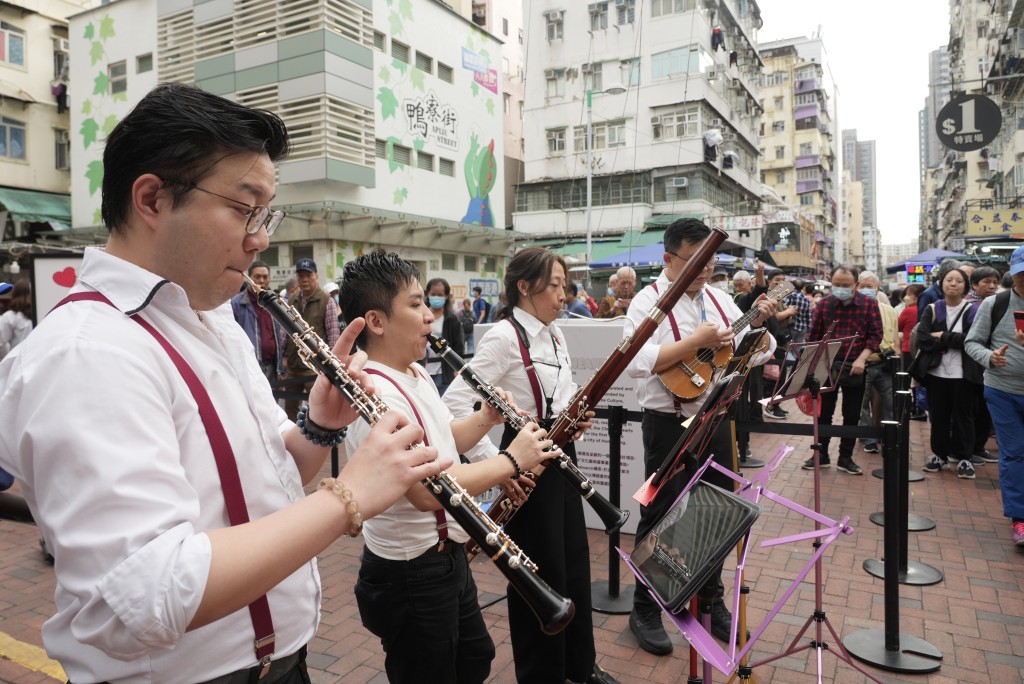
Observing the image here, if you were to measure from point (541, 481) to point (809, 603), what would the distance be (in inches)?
94.1

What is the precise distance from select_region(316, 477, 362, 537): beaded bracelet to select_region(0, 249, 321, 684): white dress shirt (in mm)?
158

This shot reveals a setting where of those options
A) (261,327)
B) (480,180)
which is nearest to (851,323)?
(261,327)

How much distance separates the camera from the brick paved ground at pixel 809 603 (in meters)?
3.39

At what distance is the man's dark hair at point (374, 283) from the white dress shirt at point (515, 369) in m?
0.80

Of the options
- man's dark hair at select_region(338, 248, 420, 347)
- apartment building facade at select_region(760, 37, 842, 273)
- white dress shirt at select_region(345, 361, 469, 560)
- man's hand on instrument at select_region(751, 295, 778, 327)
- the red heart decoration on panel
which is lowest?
white dress shirt at select_region(345, 361, 469, 560)

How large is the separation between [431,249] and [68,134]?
16.8 m

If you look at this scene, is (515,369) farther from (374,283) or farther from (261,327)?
(261,327)

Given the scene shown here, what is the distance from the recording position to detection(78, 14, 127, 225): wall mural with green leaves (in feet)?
79.9

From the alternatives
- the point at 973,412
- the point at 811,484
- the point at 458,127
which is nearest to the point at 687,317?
the point at 811,484

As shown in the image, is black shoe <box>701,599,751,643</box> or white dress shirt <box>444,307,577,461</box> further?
black shoe <box>701,599,751,643</box>

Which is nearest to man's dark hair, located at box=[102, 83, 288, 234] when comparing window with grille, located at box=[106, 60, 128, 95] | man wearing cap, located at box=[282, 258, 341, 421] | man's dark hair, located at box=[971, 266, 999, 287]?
man wearing cap, located at box=[282, 258, 341, 421]

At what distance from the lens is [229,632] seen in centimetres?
130

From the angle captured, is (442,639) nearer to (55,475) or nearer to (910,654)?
(55,475)

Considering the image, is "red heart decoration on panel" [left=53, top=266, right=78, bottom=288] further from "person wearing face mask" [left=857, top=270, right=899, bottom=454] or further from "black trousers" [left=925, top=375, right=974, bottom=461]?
"black trousers" [left=925, top=375, right=974, bottom=461]
